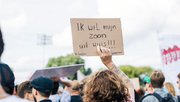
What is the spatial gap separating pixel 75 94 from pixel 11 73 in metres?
4.68

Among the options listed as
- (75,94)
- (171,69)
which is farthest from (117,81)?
(171,69)

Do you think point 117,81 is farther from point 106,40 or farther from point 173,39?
point 173,39

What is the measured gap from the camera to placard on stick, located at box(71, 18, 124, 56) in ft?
15.9

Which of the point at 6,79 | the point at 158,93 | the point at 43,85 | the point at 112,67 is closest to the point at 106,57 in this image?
the point at 112,67

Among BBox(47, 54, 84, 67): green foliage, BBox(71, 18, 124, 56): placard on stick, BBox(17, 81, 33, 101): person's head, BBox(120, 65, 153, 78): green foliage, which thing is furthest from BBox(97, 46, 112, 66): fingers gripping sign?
BBox(120, 65, 153, 78): green foliage

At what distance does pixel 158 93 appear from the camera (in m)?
5.92

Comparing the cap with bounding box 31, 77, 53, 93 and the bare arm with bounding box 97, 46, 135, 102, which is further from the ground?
the bare arm with bounding box 97, 46, 135, 102

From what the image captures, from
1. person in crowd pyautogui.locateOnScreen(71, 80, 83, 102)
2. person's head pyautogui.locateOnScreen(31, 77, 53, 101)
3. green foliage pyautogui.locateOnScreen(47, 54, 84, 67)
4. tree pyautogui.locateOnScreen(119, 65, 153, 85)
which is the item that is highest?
person's head pyautogui.locateOnScreen(31, 77, 53, 101)

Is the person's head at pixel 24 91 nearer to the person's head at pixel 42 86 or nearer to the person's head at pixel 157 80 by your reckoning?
the person's head at pixel 42 86

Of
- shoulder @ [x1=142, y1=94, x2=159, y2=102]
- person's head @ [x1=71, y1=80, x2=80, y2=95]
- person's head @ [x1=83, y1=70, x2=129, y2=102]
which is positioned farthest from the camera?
person's head @ [x1=71, y1=80, x2=80, y2=95]

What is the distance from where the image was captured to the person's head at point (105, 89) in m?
3.04

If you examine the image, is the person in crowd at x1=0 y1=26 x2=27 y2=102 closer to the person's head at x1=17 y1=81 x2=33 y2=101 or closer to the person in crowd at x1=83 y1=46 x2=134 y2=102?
the person in crowd at x1=83 y1=46 x2=134 y2=102

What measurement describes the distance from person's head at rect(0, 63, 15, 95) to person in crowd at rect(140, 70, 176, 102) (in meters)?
3.30

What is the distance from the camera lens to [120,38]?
509cm
